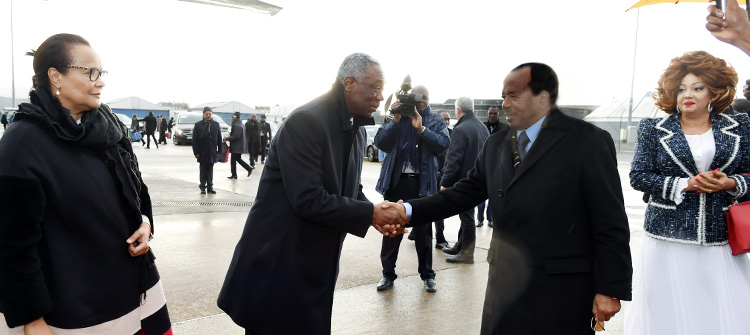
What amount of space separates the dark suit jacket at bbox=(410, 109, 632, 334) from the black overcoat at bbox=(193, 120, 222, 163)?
899 cm

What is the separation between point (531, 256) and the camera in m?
2.21

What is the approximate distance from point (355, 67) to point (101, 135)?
47.1 inches

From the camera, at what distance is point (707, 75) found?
2922mm

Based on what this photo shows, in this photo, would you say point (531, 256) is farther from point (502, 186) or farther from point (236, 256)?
point (236, 256)

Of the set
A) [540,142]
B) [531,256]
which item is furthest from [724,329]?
[540,142]

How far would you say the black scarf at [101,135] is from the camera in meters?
1.95

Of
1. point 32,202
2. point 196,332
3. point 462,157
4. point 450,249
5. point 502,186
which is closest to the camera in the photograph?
point 32,202

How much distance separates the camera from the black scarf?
76.6 inches

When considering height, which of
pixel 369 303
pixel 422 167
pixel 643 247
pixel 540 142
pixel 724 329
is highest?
pixel 540 142

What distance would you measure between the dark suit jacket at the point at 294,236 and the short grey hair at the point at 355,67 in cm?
24

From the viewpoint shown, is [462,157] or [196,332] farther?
[462,157]

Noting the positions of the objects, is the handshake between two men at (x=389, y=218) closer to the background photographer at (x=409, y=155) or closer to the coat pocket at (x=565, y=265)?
the coat pocket at (x=565, y=265)

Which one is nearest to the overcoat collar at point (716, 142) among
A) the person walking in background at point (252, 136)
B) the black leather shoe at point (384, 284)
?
the black leather shoe at point (384, 284)

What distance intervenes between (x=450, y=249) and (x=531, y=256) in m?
4.05
